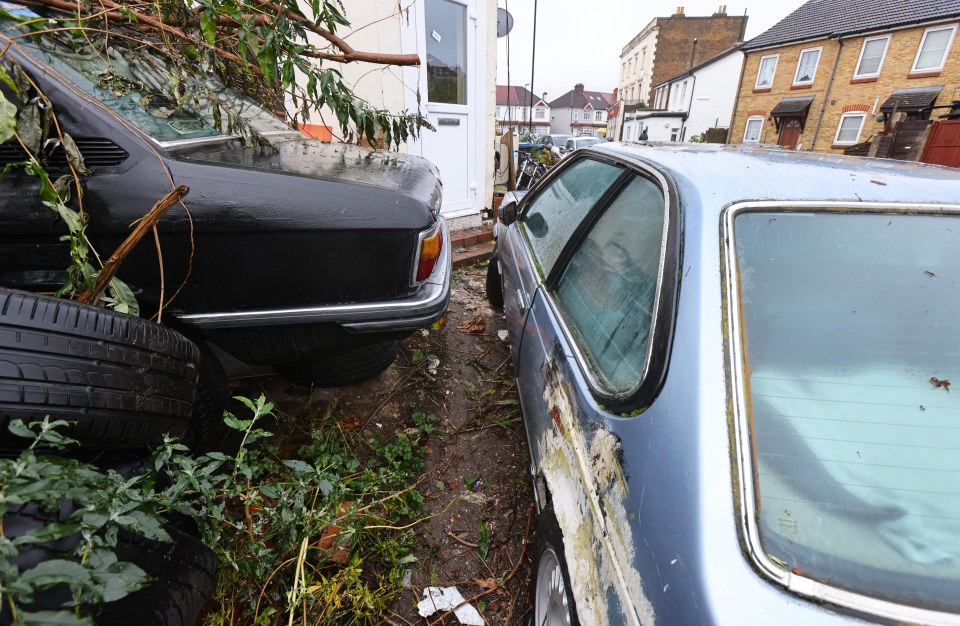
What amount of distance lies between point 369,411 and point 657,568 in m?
1.94

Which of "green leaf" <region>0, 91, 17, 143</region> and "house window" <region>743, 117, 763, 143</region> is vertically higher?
"house window" <region>743, 117, 763, 143</region>

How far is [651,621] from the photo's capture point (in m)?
0.79

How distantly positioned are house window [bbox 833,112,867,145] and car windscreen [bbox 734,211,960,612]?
23.6m

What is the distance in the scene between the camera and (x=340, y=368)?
7.95 feet

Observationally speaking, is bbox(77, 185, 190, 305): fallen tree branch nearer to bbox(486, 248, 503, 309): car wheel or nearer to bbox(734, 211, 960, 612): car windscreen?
bbox(734, 211, 960, 612): car windscreen

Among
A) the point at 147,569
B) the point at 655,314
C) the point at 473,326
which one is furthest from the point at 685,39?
the point at 147,569

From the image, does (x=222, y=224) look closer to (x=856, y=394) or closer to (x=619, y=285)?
(x=619, y=285)

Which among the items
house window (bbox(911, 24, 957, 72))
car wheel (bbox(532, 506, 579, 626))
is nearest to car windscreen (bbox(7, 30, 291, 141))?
car wheel (bbox(532, 506, 579, 626))

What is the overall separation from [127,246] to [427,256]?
1069mm

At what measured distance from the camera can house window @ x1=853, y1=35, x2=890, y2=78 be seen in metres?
17.1

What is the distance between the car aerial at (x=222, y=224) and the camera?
150cm

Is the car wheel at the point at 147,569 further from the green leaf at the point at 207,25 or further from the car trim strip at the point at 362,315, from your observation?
the green leaf at the point at 207,25

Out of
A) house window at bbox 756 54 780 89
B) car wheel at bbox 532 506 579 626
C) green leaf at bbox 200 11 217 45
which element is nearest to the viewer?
car wheel at bbox 532 506 579 626

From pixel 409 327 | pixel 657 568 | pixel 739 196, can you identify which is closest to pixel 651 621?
pixel 657 568
